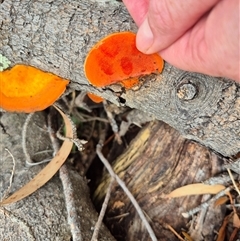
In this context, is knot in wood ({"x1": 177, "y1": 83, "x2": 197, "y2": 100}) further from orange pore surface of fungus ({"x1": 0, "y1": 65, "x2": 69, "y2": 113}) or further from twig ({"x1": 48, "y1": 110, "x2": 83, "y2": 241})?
twig ({"x1": 48, "y1": 110, "x2": 83, "y2": 241})

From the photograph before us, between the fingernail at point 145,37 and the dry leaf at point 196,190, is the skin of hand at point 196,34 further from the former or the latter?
the dry leaf at point 196,190

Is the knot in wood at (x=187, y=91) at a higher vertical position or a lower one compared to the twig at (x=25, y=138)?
higher

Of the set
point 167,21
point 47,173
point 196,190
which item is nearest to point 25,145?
point 47,173

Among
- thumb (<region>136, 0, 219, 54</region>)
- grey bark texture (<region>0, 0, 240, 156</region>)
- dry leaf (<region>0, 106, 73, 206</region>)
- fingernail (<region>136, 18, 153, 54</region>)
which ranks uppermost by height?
thumb (<region>136, 0, 219, 54</region>)

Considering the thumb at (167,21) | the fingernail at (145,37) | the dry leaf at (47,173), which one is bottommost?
the dry leaf at (47,173)

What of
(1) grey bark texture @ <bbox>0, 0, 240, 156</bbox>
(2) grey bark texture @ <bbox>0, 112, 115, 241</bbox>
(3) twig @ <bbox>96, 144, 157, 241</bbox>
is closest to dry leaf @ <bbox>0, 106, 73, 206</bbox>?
(2) grey bark texture @ <bbox>0, 112, 115, 241</bbox>

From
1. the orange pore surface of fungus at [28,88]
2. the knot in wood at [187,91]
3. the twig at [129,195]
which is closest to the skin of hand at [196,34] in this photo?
the knot in wood at [187,91]
